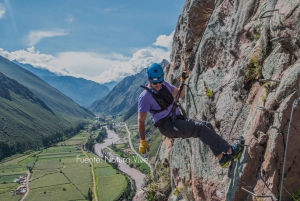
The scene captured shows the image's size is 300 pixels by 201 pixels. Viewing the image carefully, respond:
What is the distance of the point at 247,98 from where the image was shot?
25.4 ft

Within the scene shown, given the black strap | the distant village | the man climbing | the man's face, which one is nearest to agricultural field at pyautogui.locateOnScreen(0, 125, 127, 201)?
the distant village

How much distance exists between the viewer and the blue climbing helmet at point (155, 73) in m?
7.94

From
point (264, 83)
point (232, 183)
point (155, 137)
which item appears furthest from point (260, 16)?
point (155, 137)

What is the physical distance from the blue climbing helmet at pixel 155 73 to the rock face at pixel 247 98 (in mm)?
2344

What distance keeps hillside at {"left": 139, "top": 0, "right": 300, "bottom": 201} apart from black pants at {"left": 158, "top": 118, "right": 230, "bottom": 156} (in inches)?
24.9

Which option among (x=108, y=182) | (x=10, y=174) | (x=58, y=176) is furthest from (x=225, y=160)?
(x=10, y=174)

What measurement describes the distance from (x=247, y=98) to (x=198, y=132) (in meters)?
1.79

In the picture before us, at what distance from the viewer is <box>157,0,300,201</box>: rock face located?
5.98 meters

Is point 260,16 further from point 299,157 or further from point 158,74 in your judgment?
point 299,157

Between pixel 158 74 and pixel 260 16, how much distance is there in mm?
3548

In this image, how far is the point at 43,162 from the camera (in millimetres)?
154500

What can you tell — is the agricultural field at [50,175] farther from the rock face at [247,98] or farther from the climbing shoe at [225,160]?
the climbing shoe at [225,160]

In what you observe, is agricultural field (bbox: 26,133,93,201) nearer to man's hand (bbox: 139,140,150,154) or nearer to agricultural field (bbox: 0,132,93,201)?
agricultural field (bbox: 0,132,93,201)

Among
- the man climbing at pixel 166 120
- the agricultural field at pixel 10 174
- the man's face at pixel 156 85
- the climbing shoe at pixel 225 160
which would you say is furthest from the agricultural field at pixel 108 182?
the climbing shoe at pixel 225 160
